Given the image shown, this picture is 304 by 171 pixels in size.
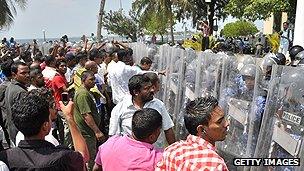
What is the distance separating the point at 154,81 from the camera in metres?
5.08

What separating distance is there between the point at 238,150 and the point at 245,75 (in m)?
0.80

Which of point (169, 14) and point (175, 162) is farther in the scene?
point (169, 14)

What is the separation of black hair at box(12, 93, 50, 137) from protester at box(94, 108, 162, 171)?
2.51ft

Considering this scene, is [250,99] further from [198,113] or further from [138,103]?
[198,113]

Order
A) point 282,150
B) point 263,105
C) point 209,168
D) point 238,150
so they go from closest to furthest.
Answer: point 209,168 < point 282,150 < point 263,105 < point 238,150

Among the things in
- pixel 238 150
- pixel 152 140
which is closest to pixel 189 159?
pixel 152 140

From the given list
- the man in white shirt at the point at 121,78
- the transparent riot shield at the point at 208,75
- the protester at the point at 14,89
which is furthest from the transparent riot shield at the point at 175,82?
the protester at the point at 14,89

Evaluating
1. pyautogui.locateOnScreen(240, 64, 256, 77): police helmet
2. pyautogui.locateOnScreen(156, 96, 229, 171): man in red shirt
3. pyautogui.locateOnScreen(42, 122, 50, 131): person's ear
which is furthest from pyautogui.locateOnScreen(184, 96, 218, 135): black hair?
pyautogui.locateOnScreen(240, 64, 256, 77): police helmet

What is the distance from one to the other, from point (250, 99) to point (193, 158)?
2410mm

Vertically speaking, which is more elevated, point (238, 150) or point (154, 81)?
point (154, 81)

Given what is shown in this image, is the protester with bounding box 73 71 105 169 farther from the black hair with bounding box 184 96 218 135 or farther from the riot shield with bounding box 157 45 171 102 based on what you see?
the riot shield with bounding box 157 45 171 102

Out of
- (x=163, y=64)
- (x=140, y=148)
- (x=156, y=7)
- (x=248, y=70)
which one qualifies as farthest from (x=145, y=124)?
(x=156, y=7)

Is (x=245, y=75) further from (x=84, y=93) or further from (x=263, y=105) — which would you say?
(x=84, y=93)

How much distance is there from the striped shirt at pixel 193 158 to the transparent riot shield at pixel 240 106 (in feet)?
5.81
